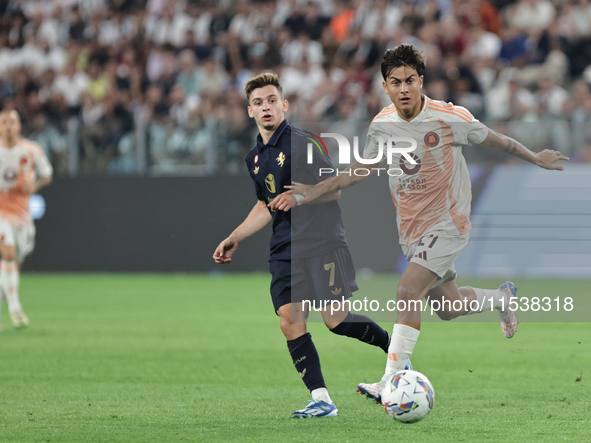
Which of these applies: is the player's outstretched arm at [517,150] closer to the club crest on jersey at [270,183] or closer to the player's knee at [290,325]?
the club crest on jersey at [270,183]

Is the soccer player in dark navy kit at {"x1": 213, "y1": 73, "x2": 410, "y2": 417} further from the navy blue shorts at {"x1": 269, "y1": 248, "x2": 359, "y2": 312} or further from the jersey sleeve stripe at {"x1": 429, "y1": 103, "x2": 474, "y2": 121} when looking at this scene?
the jersey sleeve stripe at {"x1": 429, "y1": 103, "x2": 474, "y2": 121}

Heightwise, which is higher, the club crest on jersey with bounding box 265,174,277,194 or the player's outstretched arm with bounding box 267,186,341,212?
the club crest on jersey with bounding box 265,174,277,194

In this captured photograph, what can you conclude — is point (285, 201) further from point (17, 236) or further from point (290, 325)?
point (17, 236)

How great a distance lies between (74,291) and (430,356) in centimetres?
762

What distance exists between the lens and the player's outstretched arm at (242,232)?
218 inches

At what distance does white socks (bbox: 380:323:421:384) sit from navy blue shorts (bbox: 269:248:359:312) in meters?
0.43

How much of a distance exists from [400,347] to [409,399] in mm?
545

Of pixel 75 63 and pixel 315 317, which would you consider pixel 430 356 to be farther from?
pixel 75 63

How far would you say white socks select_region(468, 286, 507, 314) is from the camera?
19.8 feet

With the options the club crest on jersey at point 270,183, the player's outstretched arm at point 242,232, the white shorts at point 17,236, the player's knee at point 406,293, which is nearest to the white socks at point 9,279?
the white shorts at point 17,236

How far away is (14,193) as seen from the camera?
1023cm

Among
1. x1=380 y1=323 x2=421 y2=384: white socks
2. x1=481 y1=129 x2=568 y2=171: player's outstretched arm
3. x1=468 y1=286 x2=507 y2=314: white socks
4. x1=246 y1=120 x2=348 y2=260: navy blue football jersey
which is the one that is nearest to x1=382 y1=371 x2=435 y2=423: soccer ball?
x1=380 y1=323 x2=421 y2=384: white socks

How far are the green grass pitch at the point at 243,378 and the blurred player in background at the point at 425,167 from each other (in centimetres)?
74

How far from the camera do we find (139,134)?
15.6 meters
